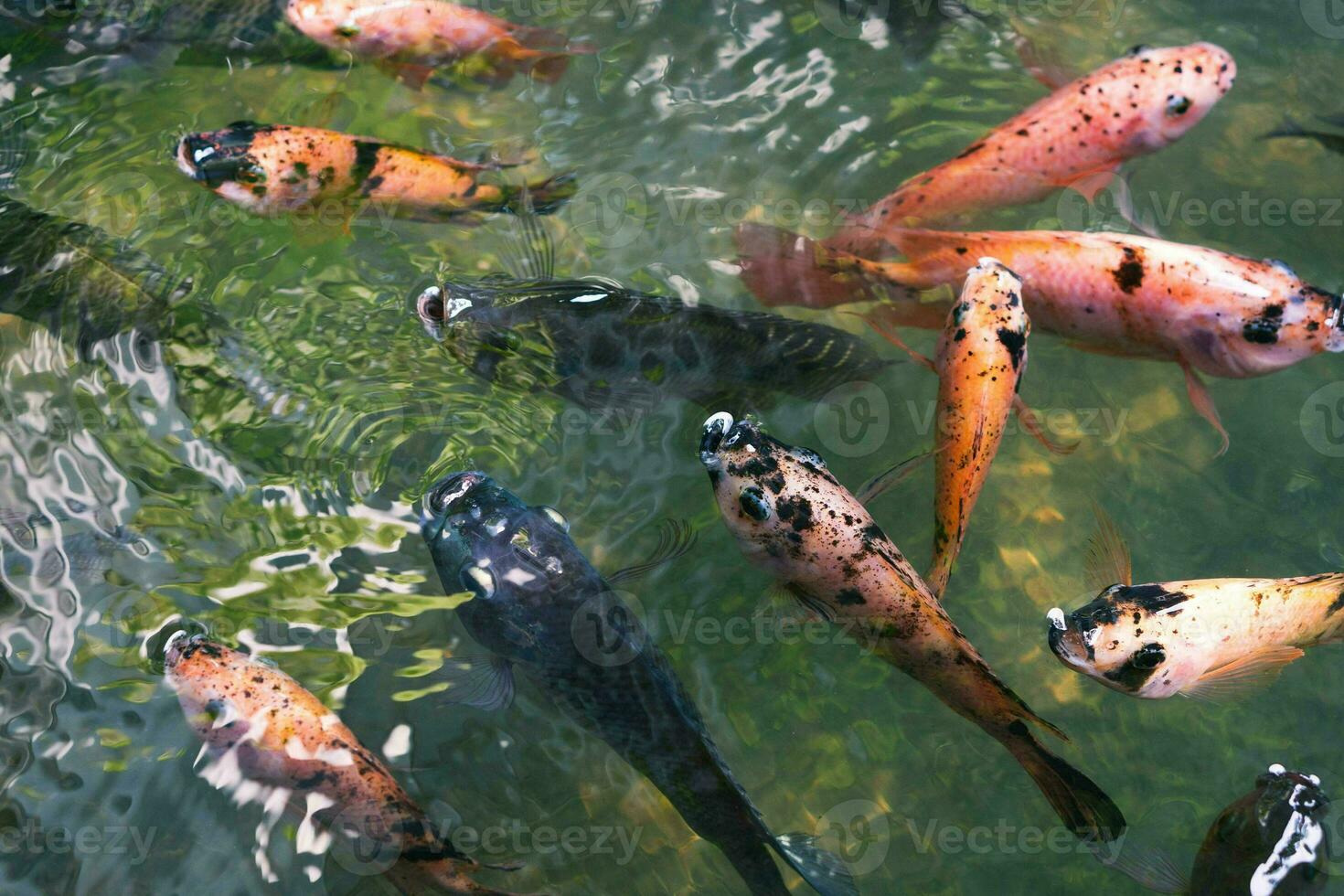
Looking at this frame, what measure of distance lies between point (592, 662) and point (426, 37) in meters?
3.75

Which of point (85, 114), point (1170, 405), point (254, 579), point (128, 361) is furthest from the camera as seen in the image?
point (85, 114)

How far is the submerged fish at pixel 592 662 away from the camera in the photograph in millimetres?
3691

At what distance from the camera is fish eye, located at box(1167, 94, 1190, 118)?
16.1ft

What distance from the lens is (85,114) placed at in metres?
5.62

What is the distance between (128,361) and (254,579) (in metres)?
1.31

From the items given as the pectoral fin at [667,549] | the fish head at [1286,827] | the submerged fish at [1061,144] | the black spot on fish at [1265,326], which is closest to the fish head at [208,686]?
the pectoral fin at [667,549]

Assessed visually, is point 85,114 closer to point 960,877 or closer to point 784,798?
point 784,798

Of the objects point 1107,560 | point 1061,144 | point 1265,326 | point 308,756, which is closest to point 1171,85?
point 1061,144

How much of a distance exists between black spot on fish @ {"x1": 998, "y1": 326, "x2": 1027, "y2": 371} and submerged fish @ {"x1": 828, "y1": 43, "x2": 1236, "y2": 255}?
2.97ft

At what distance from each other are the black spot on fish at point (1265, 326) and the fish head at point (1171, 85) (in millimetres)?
1186

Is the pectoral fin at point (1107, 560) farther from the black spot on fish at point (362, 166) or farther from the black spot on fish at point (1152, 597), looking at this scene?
the black spot on fish at point (362, 166)

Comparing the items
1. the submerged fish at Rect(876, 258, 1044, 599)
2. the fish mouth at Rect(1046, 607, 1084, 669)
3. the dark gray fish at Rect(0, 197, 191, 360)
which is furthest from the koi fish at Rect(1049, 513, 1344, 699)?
the dark gray fish at Rect(0, 197, 191, 360)

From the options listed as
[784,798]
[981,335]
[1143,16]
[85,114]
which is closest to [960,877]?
[784,798]

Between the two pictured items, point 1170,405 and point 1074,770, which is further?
point 1170,405
